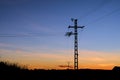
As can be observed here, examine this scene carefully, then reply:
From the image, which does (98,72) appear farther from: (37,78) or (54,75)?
(37,78)

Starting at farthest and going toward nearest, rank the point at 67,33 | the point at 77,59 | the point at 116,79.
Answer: the point at 67,33 < the point at 77,59 < the point at 116,79

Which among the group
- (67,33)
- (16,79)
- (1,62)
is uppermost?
(67,33)

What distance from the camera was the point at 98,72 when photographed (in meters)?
20.4

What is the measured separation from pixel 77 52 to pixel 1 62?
10572 millimetres

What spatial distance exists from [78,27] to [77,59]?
17.6ft

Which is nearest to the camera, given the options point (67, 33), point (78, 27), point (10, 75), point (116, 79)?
point (116, 79)

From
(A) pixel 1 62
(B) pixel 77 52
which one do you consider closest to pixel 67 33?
(B) pixel 77 52

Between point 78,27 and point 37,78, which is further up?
point 78,27

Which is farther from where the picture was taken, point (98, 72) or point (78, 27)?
point (78, 27)

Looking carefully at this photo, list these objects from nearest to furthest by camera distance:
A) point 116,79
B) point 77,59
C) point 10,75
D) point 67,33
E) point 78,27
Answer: point 116,79, point 10,75, point 77,59, point 78,27, point 67,33

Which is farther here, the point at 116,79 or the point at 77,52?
the point at 77,52

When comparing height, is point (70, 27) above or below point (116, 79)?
above

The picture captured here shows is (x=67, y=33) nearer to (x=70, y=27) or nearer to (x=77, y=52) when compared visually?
(x=70, y=27)

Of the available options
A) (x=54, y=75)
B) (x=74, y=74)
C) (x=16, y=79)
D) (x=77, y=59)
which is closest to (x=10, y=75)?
(x=16, y=79)
